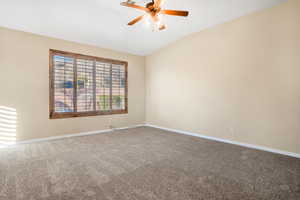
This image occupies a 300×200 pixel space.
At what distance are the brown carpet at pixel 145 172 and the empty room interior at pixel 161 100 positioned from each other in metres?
0.02

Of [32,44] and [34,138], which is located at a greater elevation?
[32,44]

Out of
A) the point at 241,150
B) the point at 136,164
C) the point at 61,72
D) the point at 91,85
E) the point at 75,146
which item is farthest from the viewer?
the point at 91,85

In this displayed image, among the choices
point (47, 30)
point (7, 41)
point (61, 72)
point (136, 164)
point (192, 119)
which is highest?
point (47, 30)

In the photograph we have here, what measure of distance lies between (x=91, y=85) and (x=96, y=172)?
3040mm

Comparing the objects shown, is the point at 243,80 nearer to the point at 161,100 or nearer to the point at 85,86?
the point at 161,100

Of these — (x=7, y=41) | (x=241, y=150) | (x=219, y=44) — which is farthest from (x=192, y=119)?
(x=7, y=41)

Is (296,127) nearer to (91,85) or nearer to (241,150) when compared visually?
→ (241,150)

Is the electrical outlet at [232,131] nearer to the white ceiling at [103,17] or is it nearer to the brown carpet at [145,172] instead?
the brown carpet at [145,172]

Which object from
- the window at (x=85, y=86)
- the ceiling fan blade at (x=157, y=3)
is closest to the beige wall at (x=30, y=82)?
the window at (x=85, y=86)

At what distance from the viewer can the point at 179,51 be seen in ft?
15.3

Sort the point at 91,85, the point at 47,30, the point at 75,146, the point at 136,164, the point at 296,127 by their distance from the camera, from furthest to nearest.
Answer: the point at 91,85, the point at 47,30, the point at 75,146, the point at 296,127, the point at 136,164

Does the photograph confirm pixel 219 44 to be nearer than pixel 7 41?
No

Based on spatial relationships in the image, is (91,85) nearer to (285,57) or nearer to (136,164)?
(136,164)

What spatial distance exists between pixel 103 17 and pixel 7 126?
10.8 ft
